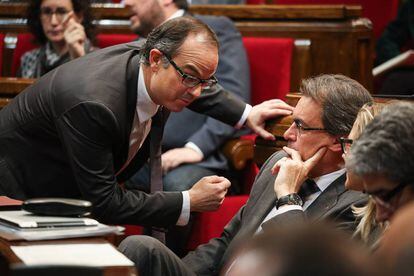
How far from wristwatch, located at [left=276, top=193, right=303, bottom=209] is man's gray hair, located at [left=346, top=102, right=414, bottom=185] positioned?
53 cm

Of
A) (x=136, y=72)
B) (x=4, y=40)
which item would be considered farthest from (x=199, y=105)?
(x=4, y=40)

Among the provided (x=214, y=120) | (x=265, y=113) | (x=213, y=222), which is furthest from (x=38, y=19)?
(x=265, y=113)

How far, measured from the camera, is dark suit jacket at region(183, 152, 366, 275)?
203 centimetres

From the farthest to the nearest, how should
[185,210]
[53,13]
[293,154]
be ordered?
1. [53,13]
2. [185,210]
3. [293,154]

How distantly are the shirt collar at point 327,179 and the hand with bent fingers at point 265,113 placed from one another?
37cm

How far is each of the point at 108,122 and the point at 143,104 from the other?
0.51 feet

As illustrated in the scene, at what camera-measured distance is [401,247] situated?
3.01 feet

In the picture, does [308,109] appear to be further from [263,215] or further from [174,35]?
[174,35]

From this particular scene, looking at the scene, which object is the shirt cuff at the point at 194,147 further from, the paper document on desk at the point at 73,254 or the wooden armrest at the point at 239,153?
the paper document on desk at the point at 73,254

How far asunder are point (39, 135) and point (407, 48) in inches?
83.7

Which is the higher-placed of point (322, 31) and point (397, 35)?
point (322, 31)

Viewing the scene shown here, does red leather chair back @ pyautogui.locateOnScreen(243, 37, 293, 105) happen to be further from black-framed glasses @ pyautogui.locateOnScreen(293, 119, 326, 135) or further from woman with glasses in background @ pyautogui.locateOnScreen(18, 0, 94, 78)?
black-framed glasses @ pyautogui.locateOnScreen(293, 119, 326, 135)

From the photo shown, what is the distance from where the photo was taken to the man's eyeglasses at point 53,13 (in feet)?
12.0

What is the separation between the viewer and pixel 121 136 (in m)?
2.30
